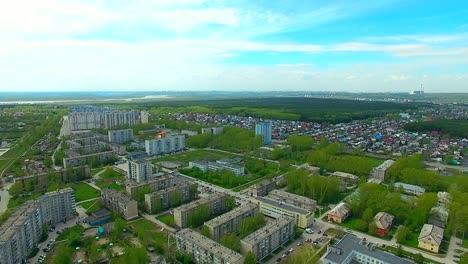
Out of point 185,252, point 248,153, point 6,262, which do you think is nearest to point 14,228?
point 6,262

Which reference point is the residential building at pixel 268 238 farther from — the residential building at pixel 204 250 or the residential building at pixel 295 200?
the residential building at pixel 295 200

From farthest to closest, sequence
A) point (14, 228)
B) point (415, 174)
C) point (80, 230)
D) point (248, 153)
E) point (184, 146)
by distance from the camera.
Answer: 1. point (184, 146)
2. point (248, 153)
3. point (415, 174)
4. point (80, 230)
5. point (14, 228)

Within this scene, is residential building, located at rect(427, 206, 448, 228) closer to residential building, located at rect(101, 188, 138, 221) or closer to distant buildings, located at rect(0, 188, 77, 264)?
residential building, located at rect(101, 188, 138, 221)

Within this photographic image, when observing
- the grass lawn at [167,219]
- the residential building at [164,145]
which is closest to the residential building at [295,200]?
the grass lawn at [167,219]

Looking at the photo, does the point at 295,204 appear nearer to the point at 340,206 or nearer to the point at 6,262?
the point at 340,206

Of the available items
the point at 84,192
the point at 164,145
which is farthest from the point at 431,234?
the point at 164,145

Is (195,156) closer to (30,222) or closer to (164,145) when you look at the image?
(164,145)
